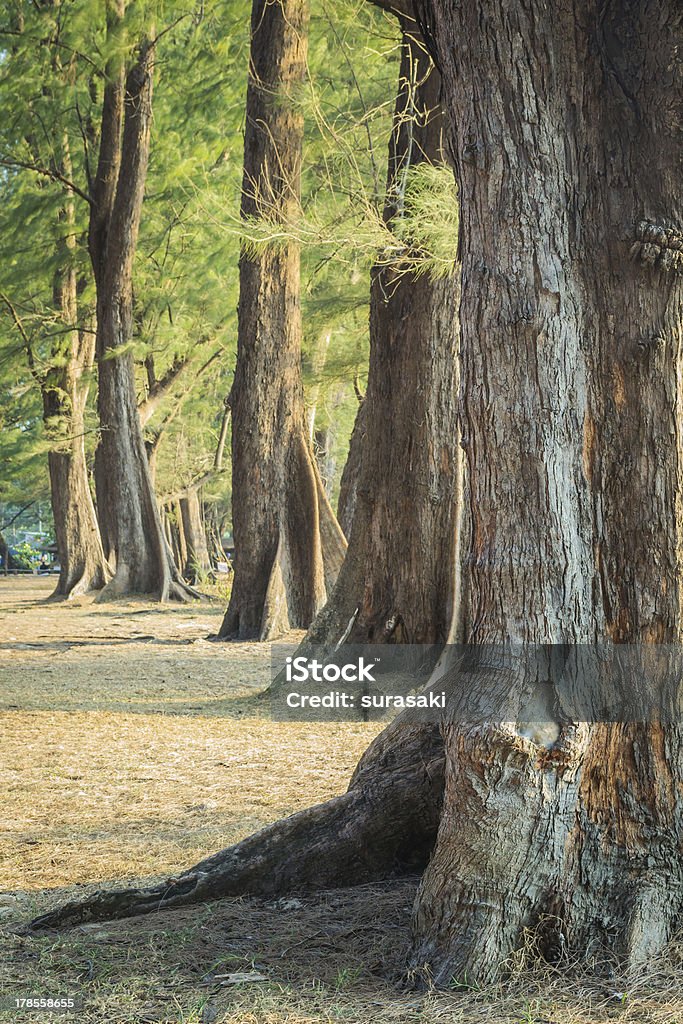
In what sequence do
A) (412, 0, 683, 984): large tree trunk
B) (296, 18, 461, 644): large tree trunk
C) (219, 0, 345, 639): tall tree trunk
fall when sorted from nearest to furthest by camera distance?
1. (412, 0, 683, 984): large tree trunk
2. (296, 18, 461, 644): large tree trunk
3. (219, 0, 345, 639): tall tree trunk

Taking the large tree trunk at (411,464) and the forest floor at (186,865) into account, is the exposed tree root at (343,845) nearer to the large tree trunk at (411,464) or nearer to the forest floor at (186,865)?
the forest floor at (186,865)

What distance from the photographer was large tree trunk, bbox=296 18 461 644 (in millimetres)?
6891

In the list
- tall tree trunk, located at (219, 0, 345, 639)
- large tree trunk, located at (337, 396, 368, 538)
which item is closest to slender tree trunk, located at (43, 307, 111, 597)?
large tree trunk, located at (337, 396, 368, 538)

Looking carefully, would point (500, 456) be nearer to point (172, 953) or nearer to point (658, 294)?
point (658, 294)

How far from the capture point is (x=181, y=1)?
1273cm

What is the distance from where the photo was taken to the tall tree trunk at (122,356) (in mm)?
17266

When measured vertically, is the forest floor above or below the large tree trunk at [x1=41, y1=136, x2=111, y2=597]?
below

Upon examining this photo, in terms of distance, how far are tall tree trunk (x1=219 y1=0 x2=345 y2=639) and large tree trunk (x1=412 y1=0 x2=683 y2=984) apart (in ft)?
25.8

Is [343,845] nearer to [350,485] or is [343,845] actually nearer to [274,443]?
[274,443]

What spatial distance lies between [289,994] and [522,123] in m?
2.39

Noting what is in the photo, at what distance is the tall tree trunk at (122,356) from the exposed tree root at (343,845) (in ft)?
46.0

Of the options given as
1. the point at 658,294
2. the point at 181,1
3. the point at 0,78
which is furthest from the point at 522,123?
the point at 0,78

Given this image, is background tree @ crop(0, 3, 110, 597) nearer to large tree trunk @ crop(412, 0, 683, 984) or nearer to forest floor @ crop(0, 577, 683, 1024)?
forest floor @ crop(0, 577, 683, 1024)

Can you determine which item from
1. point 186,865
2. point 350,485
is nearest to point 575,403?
point 186,865
